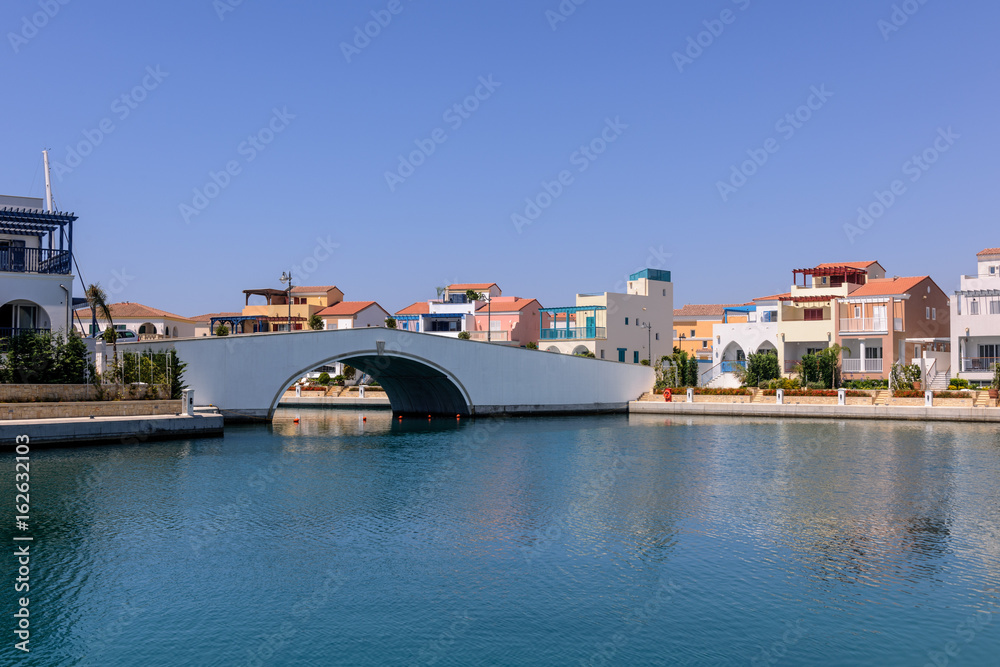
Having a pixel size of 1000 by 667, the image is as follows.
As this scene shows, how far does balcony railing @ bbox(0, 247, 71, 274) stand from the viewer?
128 ft

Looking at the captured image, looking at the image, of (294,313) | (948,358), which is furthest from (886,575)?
(294,313)

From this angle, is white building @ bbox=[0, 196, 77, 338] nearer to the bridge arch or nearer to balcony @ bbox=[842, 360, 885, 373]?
the bridge arch

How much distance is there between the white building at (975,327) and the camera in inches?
2192

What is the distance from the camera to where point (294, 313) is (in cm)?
9012

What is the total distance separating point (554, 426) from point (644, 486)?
23771 mm

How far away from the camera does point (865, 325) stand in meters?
61.9

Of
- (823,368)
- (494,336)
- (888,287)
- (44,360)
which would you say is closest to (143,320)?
(494,336)

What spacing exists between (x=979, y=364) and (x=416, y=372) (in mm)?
37876

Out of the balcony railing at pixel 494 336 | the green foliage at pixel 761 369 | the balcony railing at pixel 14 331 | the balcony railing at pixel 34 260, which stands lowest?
the green foliage at pixel 761 369

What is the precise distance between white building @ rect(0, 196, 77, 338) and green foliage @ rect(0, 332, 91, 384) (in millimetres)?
1696

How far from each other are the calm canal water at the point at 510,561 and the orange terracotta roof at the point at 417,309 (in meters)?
57.9

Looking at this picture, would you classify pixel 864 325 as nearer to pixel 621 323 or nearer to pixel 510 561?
pixel 621 323

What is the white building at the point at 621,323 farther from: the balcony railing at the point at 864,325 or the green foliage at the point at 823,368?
the balcony railing at the point at 864,325

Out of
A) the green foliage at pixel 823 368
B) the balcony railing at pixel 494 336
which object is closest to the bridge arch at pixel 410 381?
the balcony railing at pixel 494 336
